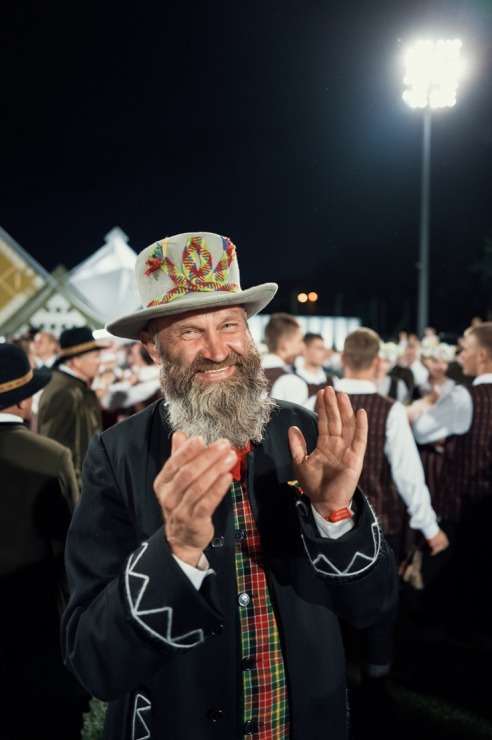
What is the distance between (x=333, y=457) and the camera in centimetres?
156

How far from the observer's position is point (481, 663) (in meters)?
4.58

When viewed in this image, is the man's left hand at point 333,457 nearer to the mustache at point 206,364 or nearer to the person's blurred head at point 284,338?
the mustache at point 206,364

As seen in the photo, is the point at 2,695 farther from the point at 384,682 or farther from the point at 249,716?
the point at 384,682

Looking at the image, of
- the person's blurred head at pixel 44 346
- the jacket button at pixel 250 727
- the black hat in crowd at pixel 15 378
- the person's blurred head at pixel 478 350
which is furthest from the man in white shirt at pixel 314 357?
the jacket button at pixel 250 727

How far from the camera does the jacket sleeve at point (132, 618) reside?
1.35 m

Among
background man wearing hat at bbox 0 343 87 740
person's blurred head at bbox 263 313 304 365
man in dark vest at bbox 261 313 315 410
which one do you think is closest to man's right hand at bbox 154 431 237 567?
background man wearing hat at bbox 0 343 87 740

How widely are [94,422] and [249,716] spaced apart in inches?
170

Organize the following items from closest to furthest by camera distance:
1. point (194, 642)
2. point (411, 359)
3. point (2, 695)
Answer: point (194, 642) < point (2, 695) < point (411, 359)

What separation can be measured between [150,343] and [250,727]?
3.90ft

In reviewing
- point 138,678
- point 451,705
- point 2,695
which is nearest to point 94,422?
point 2,695

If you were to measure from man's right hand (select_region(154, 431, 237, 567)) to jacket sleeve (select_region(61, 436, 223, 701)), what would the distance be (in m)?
0.12

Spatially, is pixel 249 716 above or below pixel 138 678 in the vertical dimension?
below

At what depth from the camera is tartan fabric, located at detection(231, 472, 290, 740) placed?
1.67 m

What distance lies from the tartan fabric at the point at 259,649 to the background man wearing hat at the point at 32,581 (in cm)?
172
